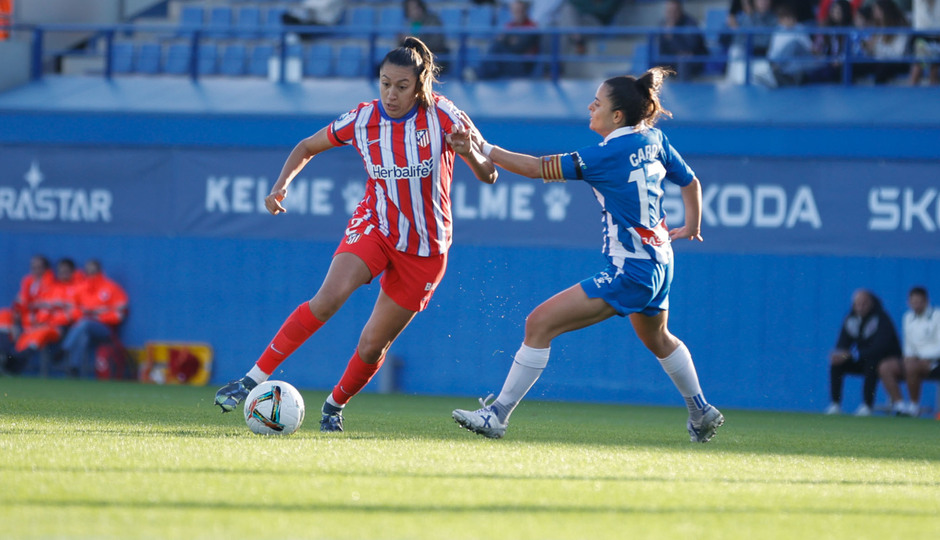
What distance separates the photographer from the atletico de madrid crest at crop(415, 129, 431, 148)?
6.82m

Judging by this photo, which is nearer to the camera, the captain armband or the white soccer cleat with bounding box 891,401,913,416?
the captain armband

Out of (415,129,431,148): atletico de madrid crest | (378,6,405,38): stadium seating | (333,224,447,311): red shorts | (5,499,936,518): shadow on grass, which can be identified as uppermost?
(378,6,405,38): stadium seating

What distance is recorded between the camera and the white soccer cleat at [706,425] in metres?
7.07

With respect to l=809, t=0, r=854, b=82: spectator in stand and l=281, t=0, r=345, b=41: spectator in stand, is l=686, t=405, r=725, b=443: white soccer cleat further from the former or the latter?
l=281, t=0, r=345, b=41: spectator in stand

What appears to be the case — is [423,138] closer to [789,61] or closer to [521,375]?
[521,375]

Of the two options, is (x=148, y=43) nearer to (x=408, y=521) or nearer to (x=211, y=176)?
(x=211, y=176)

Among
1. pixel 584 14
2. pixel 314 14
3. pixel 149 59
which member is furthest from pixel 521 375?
pixel 149 59

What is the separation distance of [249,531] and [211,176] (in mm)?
11400

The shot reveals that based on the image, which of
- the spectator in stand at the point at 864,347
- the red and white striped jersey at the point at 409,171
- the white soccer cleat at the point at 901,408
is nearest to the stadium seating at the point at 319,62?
the spectator in stand at the point at 864,347

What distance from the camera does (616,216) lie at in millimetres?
6527

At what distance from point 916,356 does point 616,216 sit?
6.81 meters

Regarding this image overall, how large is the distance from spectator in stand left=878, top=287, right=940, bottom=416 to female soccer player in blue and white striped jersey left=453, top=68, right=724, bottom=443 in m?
6.37

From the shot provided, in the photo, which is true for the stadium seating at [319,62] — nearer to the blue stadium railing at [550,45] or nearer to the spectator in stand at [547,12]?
the blue stadium railing at [550,45]

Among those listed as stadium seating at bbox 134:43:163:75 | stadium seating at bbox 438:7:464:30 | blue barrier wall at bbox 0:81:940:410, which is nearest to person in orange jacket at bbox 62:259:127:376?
blue barrier wall at bbox 0:81:940:410
